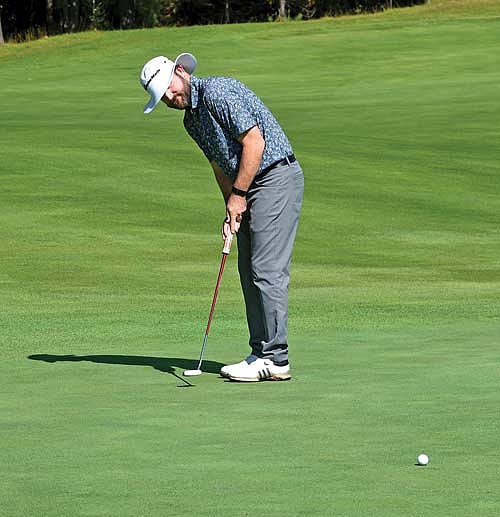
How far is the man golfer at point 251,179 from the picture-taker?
8117 millimetres

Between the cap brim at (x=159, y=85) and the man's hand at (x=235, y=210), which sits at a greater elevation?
the cap brim at (x=159, y=85)

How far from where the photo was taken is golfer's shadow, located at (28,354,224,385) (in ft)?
29.4

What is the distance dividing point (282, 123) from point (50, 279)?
1469 cm

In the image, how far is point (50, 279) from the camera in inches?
551

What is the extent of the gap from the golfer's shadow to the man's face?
64.1 inches

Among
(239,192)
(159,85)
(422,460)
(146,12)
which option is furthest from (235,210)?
(146,12)

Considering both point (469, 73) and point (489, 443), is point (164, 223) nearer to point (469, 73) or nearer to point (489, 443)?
point (489, 443)

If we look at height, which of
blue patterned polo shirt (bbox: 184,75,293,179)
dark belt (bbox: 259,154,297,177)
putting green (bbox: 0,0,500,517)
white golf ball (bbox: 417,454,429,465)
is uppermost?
blue patterned polo shirt (bbox: 184,75,293,179)

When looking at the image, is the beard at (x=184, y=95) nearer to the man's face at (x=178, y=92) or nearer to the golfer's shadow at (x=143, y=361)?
the man's face at (x=178, y=92)

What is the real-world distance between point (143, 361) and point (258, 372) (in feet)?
3.59

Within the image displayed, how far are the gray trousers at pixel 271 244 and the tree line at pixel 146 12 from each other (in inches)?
2374

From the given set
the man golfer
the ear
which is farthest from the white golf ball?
the ear

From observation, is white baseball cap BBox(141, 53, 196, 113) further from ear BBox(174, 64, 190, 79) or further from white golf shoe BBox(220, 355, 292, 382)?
white golf shoe BBox(220, 355, 292, 382)

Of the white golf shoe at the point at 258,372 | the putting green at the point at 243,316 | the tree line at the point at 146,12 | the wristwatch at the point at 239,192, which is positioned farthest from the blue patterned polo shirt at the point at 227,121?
the tree line at the point at 146,12
